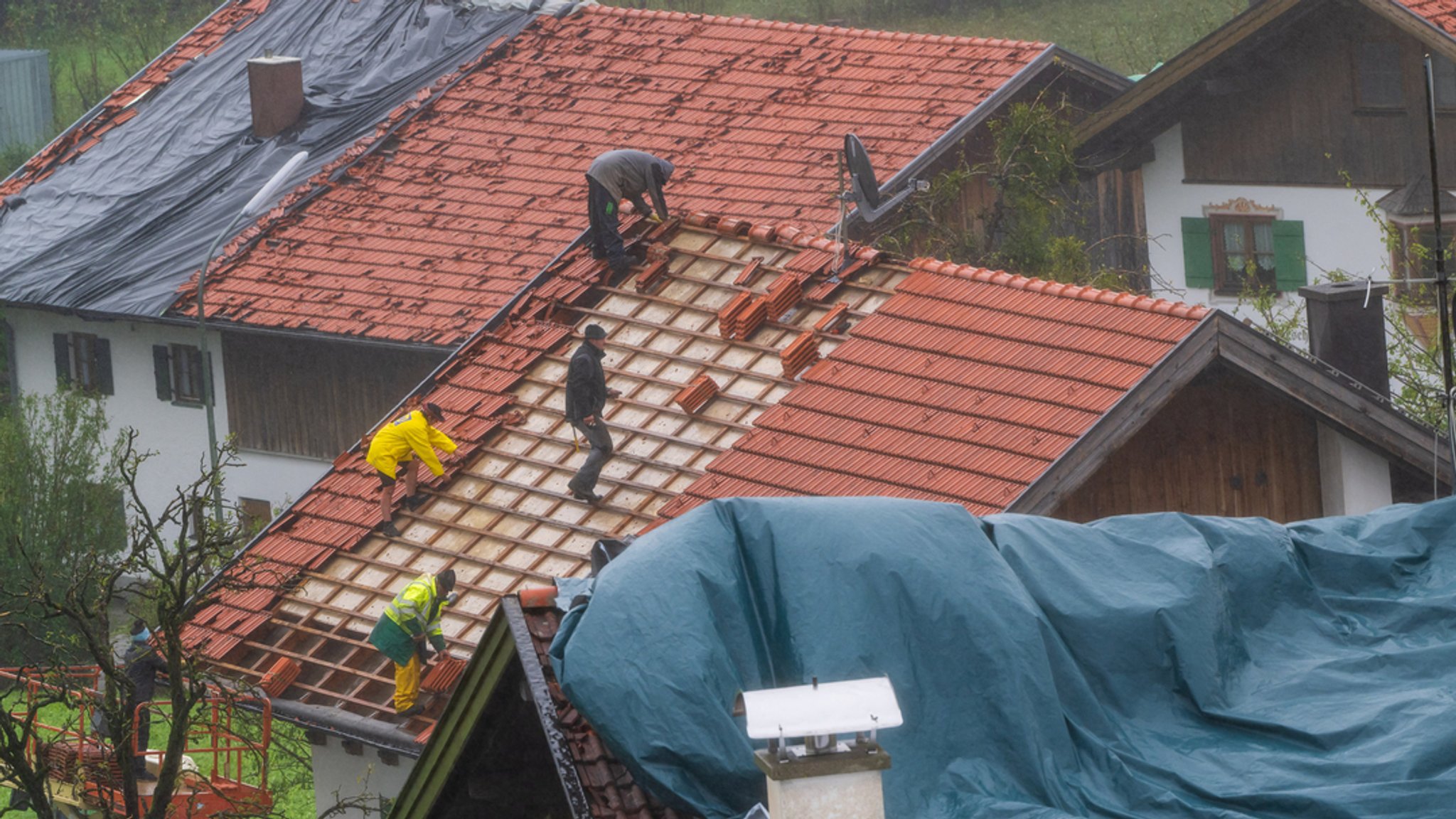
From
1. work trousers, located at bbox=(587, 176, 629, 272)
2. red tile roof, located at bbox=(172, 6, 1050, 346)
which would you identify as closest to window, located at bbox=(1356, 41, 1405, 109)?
red tile roof, located at bbox=(172, 6, 1050, 346)

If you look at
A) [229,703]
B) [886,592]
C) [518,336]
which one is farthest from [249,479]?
[886,592]

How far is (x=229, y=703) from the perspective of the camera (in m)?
12.8

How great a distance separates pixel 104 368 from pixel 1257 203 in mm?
16354

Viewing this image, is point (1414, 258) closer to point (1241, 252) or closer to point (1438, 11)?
point (1438, 11)

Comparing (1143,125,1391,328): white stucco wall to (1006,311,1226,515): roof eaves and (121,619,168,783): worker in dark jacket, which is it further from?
(121,619,168,783): worker in dark jacket

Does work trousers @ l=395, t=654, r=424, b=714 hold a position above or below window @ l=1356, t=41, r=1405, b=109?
below

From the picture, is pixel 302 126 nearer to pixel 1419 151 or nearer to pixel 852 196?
pixel 852 196

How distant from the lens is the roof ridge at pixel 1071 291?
1426 centimetres

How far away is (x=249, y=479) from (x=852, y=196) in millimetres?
11695

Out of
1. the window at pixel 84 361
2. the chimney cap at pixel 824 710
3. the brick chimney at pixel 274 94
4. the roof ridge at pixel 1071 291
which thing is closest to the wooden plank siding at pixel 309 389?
the window at pixel 84 361

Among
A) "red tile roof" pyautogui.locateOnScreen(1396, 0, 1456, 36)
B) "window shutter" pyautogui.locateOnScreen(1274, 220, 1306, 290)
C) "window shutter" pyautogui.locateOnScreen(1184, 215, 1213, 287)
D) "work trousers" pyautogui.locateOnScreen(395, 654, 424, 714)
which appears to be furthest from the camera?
"window shutter" pyautogui.locateOnScreen(1184, 215, 1213, 287)

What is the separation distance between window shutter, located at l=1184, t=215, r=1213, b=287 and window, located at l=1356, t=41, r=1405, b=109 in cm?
247

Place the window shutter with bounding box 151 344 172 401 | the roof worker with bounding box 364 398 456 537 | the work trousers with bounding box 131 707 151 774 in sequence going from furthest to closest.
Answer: the window shutter with bounding box 151 344 172 401 < the roof worker with bounding box 364 398 456 537 < the work trousers with bounding box 131 707 151 774

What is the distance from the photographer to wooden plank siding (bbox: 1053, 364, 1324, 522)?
14359 mm
